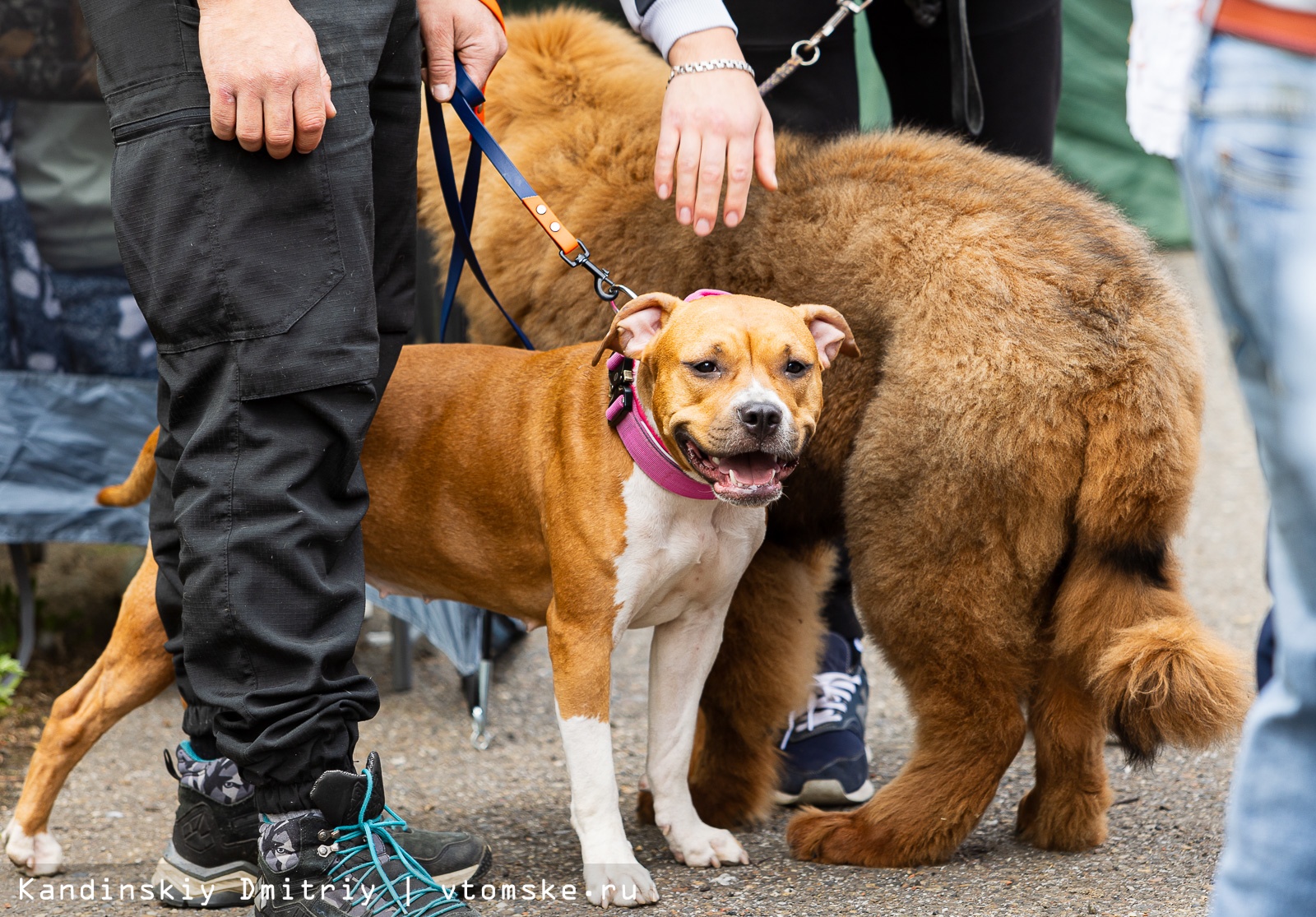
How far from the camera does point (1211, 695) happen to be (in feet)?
6.70

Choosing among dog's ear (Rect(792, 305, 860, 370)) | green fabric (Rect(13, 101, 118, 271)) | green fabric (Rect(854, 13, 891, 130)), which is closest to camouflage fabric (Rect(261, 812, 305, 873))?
dog's ear (Rect(792, 305, 860, 370))

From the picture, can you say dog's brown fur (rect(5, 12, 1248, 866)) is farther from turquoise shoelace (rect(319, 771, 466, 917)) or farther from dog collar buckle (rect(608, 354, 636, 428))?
turquoise shoelace (rect(319, 771, 466, 917))

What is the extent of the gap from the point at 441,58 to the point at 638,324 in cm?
63

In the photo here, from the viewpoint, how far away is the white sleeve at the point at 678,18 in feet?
7.59

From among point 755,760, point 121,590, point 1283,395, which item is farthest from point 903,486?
point 121,590

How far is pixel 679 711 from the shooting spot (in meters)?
2.42

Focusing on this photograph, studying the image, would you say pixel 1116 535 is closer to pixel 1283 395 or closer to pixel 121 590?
pixel 1283 395

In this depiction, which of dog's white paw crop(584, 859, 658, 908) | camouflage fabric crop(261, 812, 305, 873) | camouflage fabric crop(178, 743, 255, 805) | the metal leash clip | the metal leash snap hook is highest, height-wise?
the metal leash snap hook

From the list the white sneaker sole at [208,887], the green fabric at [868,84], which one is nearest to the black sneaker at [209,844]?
the white sneaker sole at [208,887]

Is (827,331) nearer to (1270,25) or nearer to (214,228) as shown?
(214,228)

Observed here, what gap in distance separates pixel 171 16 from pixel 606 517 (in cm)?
103

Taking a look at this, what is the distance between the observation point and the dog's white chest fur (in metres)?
2.23

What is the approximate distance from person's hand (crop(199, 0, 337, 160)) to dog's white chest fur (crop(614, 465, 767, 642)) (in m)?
0.81

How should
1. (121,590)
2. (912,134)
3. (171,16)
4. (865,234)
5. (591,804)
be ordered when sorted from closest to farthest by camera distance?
(171,16) < (591,804) < (865,234) < (912,134) < (121,590)
